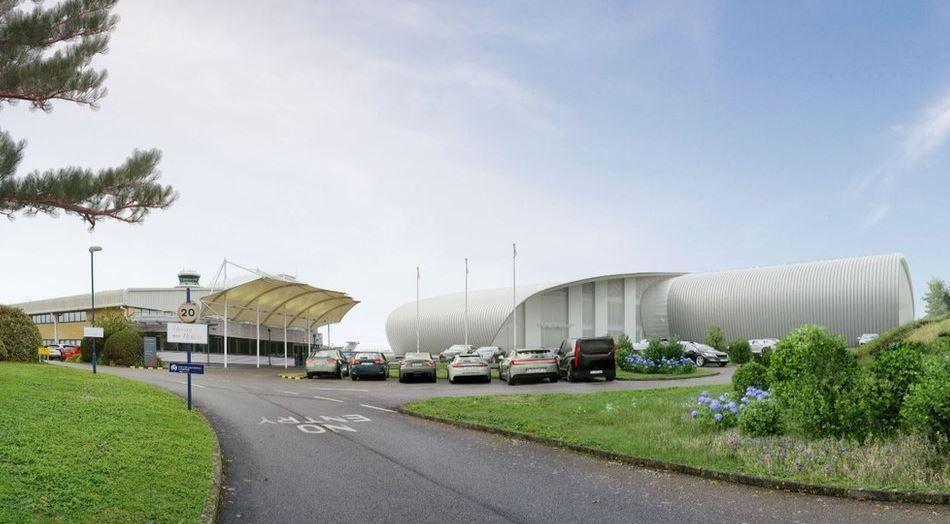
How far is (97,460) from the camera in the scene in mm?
8812

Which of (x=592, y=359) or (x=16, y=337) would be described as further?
(x=592, y=359)

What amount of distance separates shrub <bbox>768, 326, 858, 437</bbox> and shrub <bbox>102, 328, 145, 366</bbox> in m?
41.4

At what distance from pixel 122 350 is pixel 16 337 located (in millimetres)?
19098

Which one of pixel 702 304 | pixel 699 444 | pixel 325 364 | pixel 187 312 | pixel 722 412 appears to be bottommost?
pixel 325 364

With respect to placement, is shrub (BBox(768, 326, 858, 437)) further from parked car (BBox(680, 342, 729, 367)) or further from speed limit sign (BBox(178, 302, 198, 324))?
parked car (BBox(680, 342, 729, 367))

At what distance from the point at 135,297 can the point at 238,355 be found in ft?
50.2

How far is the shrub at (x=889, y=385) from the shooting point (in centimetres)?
963

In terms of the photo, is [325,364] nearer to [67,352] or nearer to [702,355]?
[702,355]

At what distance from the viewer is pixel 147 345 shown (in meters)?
44.3

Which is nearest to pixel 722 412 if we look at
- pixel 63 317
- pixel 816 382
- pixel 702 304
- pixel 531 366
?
pixel 816 382

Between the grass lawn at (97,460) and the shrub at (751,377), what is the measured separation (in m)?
10.5

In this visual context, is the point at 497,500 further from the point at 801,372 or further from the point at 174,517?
the point at 801,372

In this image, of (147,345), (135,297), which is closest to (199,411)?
(147,345)

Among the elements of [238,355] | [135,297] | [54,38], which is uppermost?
[54,38]
